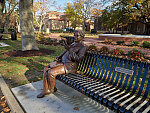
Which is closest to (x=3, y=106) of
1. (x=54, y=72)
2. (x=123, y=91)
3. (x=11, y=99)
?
(x=11, y=99)

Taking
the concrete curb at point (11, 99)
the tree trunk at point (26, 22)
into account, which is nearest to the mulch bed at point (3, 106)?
the concrete curb at point (11, 99)

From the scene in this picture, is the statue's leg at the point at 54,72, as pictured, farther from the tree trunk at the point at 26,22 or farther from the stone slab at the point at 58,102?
the tree trunk at the point at 26,22

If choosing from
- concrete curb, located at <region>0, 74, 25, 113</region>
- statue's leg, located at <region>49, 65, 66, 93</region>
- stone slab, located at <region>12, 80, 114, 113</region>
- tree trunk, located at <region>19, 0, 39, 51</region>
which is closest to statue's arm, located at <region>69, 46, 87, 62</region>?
statue's leg, located at <region>49, 65, 66, 93</region>

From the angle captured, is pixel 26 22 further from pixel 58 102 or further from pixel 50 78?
pixel 58 102

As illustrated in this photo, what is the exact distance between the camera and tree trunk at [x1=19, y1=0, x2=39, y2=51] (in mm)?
7559

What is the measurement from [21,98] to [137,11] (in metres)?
16.8

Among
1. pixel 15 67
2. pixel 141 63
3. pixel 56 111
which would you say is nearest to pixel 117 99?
pixel 141 63

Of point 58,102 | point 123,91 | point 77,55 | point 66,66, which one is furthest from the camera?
point 66,66

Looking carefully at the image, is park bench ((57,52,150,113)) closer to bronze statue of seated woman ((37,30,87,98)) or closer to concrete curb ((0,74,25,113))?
bronze statue of seated woman ((37,30,87,98))

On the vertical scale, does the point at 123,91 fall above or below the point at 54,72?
below

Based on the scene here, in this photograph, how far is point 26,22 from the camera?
7.73m

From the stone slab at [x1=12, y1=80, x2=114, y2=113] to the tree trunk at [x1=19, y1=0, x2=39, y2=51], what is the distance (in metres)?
4.92

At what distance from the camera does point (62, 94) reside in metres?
3.35

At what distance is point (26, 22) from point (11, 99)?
574 cm
